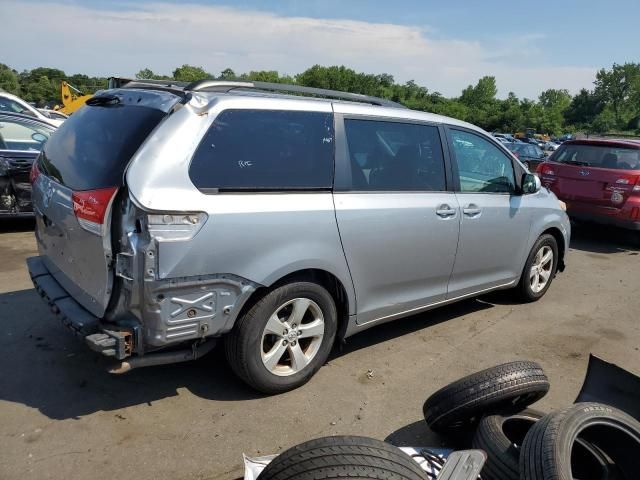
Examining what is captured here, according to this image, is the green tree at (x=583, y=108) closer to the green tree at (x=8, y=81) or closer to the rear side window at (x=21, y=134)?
the green tree at (x=8, y=81)

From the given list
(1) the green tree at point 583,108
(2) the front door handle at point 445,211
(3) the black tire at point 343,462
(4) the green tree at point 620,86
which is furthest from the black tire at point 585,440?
(4) the green tree at point 620,86

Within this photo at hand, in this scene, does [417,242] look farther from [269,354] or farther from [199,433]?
[199,433]

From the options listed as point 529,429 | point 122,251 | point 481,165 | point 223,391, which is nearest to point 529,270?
point 481,165

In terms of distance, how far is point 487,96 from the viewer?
122 meters

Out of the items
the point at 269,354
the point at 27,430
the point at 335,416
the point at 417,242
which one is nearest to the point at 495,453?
the point at 335,416

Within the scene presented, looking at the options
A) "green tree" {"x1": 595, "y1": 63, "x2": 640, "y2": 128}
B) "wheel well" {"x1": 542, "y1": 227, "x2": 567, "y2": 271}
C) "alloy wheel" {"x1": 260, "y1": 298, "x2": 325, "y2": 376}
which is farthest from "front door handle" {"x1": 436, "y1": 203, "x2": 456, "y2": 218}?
"green tree" {"x1": 595, "y1": 63, "x2": 640, "y2": 128}

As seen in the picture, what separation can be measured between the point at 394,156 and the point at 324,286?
44.9 inches

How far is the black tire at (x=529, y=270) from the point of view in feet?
17.2

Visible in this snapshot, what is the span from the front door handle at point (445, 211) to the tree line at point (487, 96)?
76.1 meters

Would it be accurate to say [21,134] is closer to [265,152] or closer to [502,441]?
[265,152]

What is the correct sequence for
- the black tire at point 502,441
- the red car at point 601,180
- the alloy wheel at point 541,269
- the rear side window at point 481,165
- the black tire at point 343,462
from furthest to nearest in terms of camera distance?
the red car at point 601,180, the alloy wheel at point 541,269, the rear side window at point 481,165, the black tire at point 502,441, the black tire at point 343,462

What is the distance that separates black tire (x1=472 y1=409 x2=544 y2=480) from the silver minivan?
3.90 ft

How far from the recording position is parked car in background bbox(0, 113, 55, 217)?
6.49 metres

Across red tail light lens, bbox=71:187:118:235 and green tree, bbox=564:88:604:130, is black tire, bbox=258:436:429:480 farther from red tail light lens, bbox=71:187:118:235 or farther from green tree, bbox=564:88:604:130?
green tree, bbox=564:88:604:130
